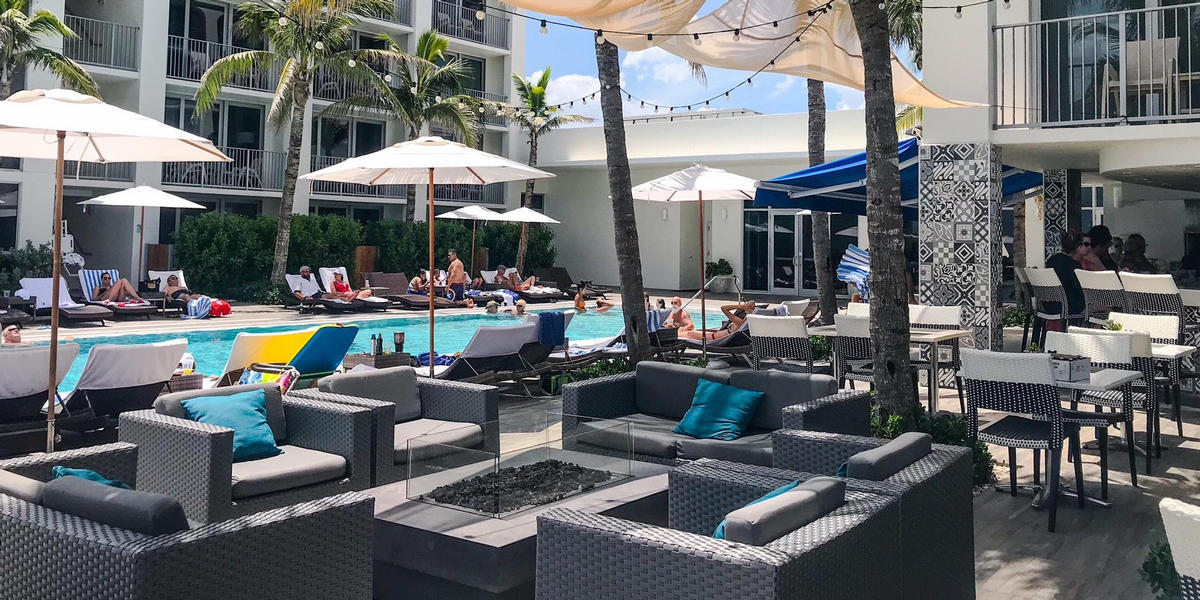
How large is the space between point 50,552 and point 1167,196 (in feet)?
50.8

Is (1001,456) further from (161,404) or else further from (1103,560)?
(161,404)

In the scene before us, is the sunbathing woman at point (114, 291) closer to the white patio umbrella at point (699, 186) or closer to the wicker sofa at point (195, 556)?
the white patio umbrella at point (699, 186)

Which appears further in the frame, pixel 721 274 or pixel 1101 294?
pixel 721 274

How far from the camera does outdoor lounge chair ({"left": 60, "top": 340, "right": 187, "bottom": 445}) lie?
5852mm

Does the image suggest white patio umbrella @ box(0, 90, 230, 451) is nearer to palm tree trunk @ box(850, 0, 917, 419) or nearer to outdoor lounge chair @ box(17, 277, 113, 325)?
palm tree trunk @ box(850, 0, 917, 419)

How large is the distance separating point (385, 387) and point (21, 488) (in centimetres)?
275

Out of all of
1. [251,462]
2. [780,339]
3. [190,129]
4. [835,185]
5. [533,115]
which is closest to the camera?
[251,462]

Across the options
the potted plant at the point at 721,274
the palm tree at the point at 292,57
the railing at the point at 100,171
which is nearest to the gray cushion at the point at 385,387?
the palm tree at the point at 292,57

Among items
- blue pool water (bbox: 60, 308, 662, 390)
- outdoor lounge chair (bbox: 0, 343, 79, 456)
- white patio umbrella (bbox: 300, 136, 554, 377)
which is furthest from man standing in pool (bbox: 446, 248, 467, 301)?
outdoor lounge chair (bbox: 0, 343, 79, 456)

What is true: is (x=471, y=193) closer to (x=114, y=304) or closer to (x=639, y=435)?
(x=114, y=304)

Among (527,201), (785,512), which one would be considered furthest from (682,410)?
(527,201)

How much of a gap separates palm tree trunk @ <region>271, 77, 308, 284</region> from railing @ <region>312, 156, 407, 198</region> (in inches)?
131

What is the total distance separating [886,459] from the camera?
3.65 meters

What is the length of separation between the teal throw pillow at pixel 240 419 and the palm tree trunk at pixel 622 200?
4.02 metres
